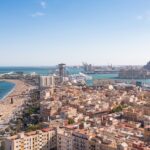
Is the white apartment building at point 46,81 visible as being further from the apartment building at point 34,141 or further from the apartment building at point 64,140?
the apartment building at point 64,140

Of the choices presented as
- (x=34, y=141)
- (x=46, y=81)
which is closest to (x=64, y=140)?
(x=34, y=141)

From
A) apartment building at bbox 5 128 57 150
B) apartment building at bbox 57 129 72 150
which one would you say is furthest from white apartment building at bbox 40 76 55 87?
apartment building at bbox 57 129 72 150

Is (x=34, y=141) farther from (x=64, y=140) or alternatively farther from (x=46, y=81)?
(x=46, y=81)

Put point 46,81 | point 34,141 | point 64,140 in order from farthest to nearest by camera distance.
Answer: point 46,81, point 64,140, point 34,141

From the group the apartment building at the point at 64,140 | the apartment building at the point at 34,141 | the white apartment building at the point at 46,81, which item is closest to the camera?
the apartment building at the point at 34,141

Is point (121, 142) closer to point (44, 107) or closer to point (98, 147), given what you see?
point (98, 147)

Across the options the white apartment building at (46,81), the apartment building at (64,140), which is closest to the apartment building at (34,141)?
the apartment building at (64,140)

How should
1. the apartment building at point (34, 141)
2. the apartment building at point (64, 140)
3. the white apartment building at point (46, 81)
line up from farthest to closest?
the white apartment building at point (46, 81) < the apartment building at point (64, 140) < the apartment building at point (34, 141)

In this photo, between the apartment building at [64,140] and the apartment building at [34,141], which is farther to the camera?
the apartment building at [64,140]

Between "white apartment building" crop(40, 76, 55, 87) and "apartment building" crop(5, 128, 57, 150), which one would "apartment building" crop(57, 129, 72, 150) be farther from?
"white apartment building" crop(40, 76, 55, 87)
